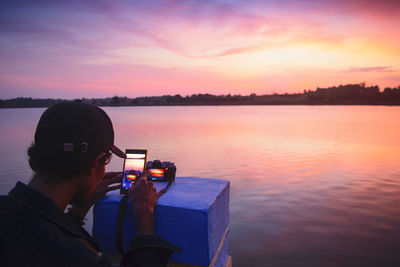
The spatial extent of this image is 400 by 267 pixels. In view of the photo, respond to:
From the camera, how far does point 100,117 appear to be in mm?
1412

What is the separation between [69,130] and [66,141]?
0.05 m

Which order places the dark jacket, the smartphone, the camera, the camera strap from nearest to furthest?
the dark jacket < the camera strap < the smartphone < the camera

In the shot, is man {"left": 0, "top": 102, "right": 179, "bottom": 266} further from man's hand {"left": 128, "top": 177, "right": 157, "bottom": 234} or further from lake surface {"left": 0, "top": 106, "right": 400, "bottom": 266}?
lake surface {"left": 0, "top": 106, "right": 400, "bottom": 266}

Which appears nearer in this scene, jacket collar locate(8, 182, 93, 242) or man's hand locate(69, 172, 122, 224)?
jacket collar locate(8, 182, 93, 242)

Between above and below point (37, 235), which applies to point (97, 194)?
below

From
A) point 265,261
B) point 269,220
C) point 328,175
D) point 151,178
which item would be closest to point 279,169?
point 328,175

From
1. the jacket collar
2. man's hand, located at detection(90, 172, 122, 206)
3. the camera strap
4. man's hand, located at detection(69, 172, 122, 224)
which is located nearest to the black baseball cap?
the jacket collar

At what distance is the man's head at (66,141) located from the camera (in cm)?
133

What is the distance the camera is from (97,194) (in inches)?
99.2

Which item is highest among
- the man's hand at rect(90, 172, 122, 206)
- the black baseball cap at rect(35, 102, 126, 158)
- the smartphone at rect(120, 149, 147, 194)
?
the black baseball cap at rect(35, 102, 126, 158)

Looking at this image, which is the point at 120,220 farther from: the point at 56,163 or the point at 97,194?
the point at 56,163

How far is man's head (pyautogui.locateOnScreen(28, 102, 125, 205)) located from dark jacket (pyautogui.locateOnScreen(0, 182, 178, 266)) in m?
0.13

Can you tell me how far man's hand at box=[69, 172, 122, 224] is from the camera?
2281 millimetres

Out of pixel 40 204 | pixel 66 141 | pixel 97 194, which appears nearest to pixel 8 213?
pixel 40 204
